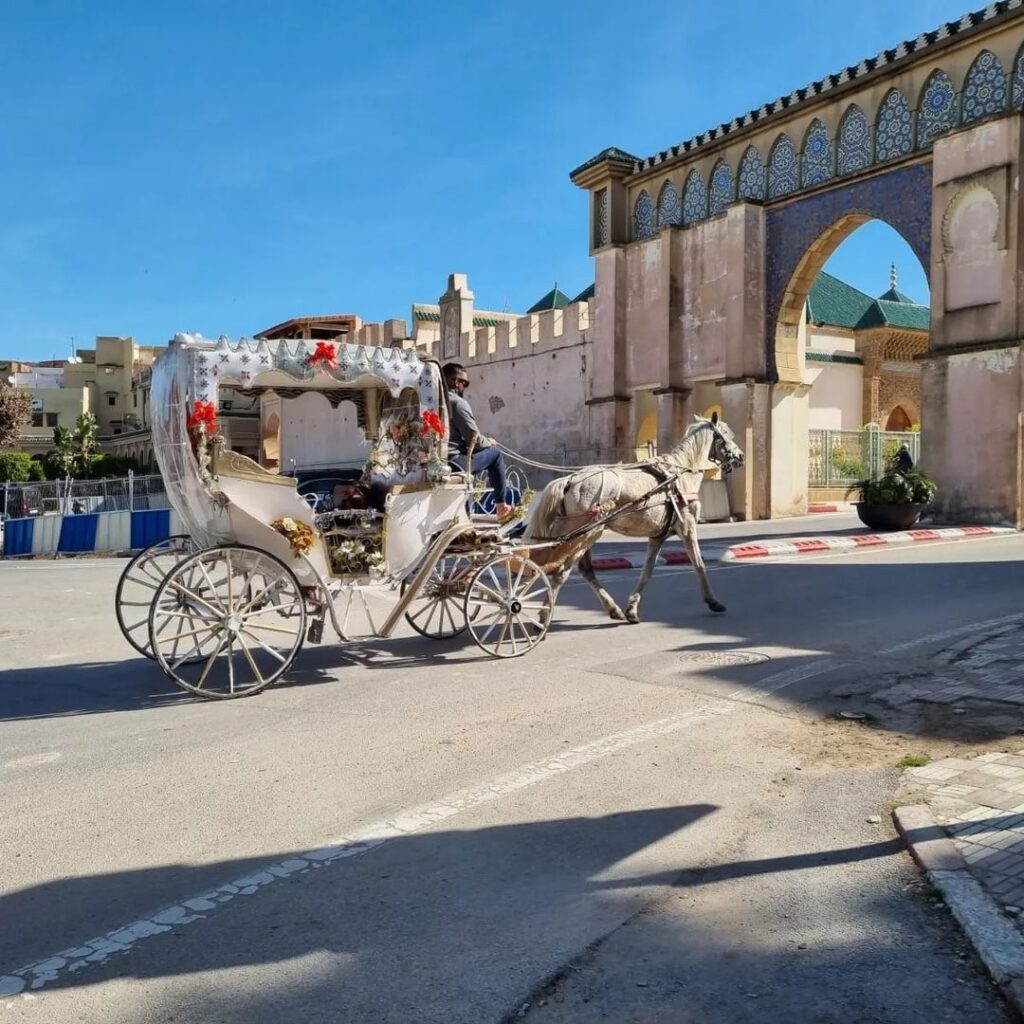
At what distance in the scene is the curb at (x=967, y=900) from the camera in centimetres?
292

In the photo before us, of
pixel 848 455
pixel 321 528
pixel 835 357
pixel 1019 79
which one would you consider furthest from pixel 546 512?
pixel 835 357

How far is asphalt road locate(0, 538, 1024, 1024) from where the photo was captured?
3000mm

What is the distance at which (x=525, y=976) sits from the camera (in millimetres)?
3072

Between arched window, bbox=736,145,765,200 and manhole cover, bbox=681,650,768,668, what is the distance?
1898 cm

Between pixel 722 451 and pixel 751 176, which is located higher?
pixel 751 176

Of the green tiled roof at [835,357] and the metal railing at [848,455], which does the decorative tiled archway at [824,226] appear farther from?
the green tiled roof at [835,357]

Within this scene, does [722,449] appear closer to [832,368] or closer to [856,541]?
[856,541]

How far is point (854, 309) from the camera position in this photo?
39469 millimetres

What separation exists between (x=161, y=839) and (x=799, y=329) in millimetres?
23264

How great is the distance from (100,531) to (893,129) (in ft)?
65.7

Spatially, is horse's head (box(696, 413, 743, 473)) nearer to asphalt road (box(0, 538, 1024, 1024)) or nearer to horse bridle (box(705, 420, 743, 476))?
horse bridle (box(705, 420, 743, 476))

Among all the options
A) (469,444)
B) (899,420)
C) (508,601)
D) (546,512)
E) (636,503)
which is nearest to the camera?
(508,601)

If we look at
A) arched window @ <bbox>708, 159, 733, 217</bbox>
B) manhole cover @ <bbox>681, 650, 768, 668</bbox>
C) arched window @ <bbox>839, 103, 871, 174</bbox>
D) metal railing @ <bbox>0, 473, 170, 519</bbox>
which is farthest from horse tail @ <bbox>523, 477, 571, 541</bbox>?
metal railing @ <bbox>0, 473, 170, 519</bbox>

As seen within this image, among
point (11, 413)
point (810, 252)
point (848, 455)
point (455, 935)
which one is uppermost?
point (810, 252)
